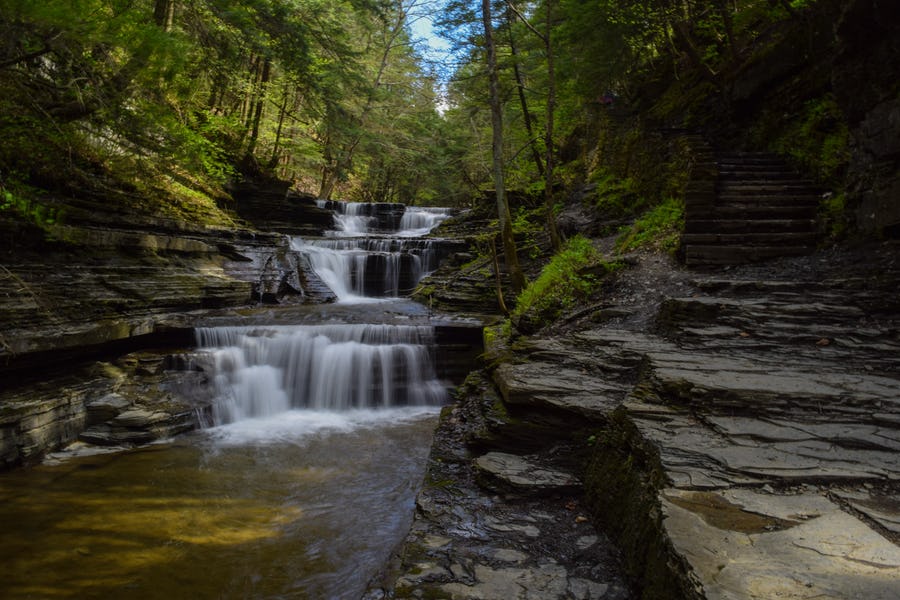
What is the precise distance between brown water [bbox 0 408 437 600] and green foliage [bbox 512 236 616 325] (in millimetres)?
2601

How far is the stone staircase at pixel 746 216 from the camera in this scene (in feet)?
22.0

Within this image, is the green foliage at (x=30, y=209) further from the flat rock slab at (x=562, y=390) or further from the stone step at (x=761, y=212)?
the stone step at (x=761, y=212)

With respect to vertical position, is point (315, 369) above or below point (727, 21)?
below

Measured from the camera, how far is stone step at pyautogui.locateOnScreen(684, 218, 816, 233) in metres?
6.76

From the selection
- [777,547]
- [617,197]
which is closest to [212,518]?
[777,547]

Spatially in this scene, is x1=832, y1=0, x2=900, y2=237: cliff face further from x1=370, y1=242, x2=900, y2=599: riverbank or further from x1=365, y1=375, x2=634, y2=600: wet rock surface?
x1=365, y1=375, x2=634, y2=600: wet rock surface

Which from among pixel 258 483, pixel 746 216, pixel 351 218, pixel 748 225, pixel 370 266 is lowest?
pixel 258 483

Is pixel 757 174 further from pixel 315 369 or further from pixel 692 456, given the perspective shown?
pixel 315 369

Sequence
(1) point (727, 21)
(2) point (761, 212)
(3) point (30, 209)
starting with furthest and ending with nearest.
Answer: (1) point (727, 21), (2) point (761, 212), (3) point (30, 209)

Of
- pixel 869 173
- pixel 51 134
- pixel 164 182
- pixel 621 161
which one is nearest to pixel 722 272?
pixel 869 173

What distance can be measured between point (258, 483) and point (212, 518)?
831 mm

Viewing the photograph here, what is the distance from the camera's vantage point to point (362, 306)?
1246 centimetres

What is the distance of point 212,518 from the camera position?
4.49 metres

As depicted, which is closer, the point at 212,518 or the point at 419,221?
the point at 212,518
